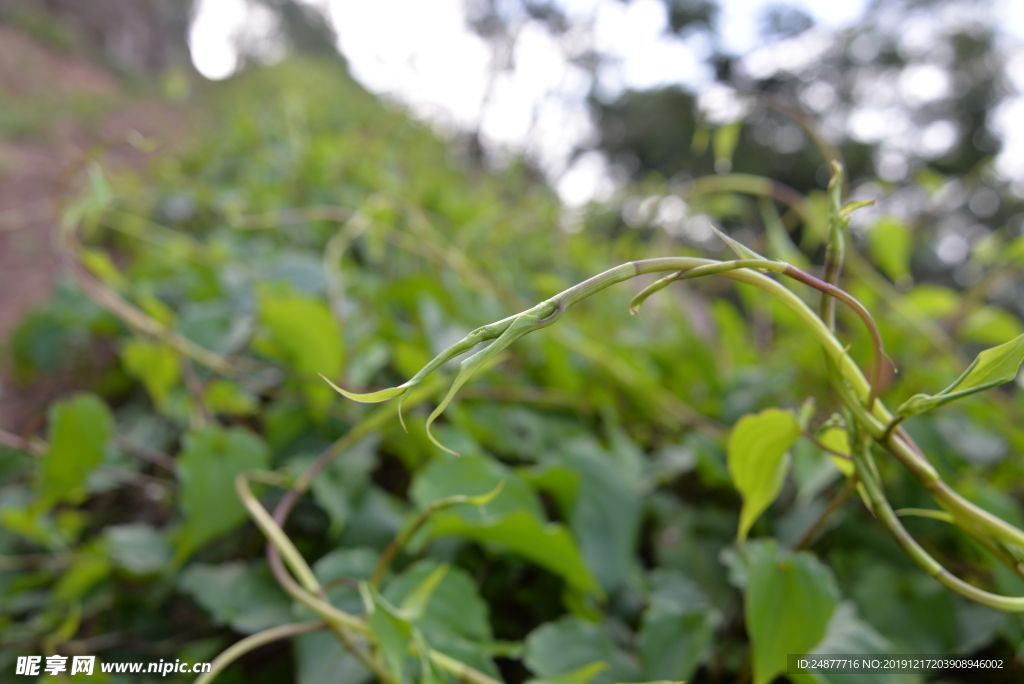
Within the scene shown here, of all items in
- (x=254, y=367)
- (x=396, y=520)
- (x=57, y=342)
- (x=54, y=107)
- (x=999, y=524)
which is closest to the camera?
(x=999, y=524)

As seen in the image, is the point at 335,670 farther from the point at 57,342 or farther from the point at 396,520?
the point at 57,342

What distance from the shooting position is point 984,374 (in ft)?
0.56

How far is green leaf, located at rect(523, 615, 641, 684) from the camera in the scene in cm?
30

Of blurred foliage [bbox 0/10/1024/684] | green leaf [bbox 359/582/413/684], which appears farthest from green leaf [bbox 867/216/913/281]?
green leaf [bbox 359/582/413/684]

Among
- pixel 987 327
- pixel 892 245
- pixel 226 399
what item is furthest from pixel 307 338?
pixel 987 327

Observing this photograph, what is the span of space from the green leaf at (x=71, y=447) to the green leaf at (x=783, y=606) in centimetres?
42

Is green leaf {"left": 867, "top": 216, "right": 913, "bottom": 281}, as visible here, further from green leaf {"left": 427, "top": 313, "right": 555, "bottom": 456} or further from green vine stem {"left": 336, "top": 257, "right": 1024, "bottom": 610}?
green leaf {"left": 427, "top": 313, "right": 555, "bottom": 456}

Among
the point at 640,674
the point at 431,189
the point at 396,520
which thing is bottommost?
the point at 640,674

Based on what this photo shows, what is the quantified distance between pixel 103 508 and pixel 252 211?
63 centimetres

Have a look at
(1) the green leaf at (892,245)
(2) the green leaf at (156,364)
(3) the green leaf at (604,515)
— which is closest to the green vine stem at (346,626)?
(3) the green leaf at (604,515)

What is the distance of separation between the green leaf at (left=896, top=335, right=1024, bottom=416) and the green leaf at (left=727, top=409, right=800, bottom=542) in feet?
0.17

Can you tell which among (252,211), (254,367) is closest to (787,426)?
(254,367)

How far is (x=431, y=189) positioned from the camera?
54.6 inches

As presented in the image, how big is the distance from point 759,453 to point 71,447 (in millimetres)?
431
